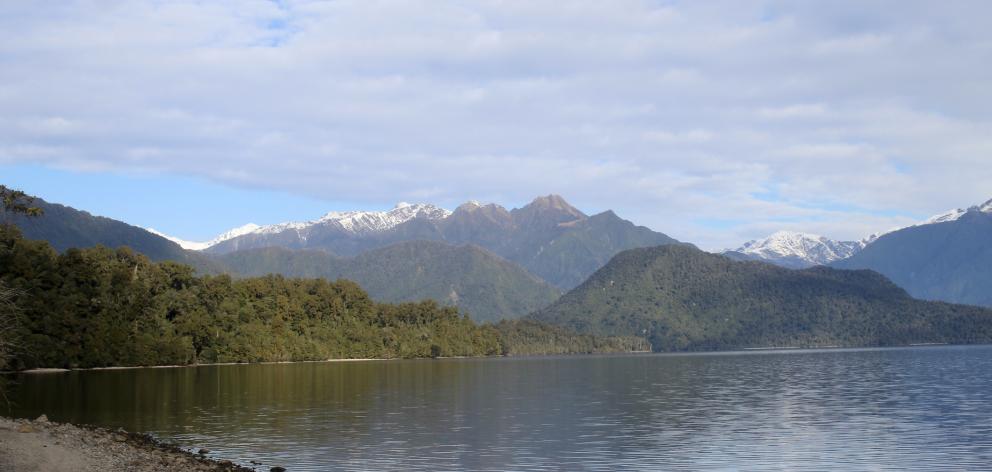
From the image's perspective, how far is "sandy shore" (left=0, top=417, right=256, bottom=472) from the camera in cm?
3950

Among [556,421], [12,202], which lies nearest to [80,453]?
[556,421]

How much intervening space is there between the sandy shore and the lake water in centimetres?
450

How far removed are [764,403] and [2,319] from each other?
206ft

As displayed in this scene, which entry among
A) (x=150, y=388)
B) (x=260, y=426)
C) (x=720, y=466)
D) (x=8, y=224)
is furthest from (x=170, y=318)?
(x=720, y=466)

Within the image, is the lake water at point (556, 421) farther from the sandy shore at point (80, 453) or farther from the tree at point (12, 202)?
the tree at point (12, 202)

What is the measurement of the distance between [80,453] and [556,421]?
36.8m

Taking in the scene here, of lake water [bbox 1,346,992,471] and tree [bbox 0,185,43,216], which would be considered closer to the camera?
lake water [bbox 1,346,992,471]

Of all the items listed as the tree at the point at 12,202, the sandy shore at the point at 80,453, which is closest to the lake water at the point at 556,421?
the sandy shore at the point at 80,453

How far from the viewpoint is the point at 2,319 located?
5334 cm

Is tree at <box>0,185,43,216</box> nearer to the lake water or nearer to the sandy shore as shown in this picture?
the lake water

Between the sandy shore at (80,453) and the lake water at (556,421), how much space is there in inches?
177

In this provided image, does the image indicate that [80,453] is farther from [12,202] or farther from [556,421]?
[12,202]

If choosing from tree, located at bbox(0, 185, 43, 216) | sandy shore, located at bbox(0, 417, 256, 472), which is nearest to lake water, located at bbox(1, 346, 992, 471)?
sandy shore, located at bbox(0, 417, 256, 472)

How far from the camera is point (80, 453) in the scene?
43031mm
